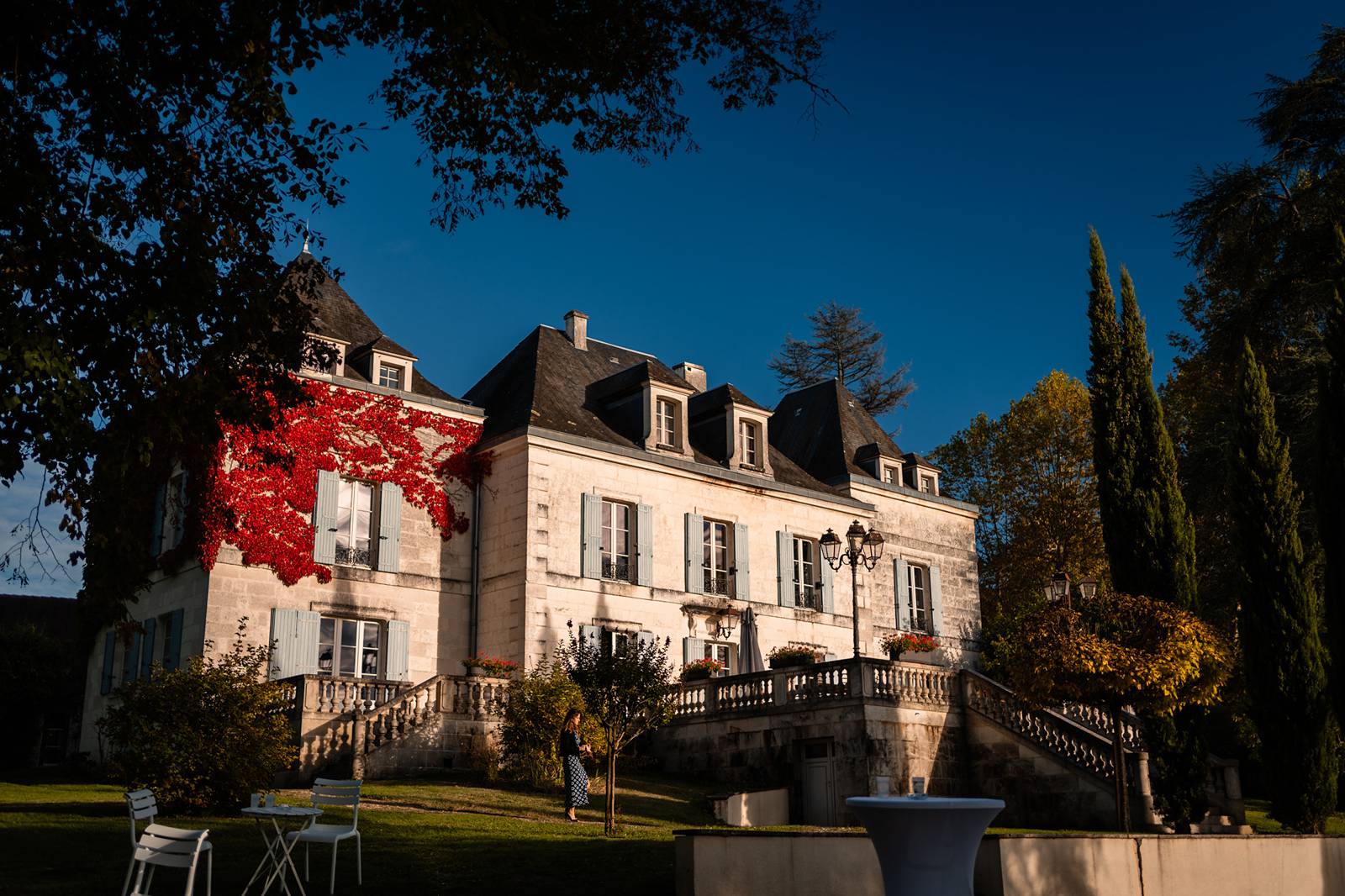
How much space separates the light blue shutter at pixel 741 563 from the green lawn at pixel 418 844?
9.43 metres

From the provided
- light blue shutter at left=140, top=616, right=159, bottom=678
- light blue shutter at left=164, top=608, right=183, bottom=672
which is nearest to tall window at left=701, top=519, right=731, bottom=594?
light blue shutter at left=164, top=608, right=183, bottom=672

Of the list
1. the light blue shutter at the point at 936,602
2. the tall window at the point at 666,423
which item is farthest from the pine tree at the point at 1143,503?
the light blue shutter at the point at 936,602

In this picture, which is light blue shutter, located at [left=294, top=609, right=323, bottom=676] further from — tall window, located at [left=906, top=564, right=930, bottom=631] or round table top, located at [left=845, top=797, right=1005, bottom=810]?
round table top, located at [left=845, top=797, right=1005, bottom=810]

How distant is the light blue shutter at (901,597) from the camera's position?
1121 inches

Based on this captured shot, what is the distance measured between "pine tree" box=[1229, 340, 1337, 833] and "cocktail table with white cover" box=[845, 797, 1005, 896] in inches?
487

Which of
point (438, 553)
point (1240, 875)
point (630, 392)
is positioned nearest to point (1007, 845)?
point (1240, 875)

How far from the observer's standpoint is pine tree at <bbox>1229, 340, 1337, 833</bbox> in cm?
1683

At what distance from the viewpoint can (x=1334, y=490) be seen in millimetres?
15094

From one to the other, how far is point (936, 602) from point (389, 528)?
14.0 meters

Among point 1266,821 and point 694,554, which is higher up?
point 694,554

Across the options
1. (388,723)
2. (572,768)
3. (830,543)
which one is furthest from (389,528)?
(572,768)

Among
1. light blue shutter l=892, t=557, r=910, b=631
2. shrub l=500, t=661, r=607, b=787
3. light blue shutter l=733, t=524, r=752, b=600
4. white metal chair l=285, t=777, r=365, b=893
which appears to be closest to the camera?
white metal chair l=285, t=777, r=365, b=893

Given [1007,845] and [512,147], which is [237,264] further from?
[1007,845]

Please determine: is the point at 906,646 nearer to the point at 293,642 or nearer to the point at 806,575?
the point at 806,575
